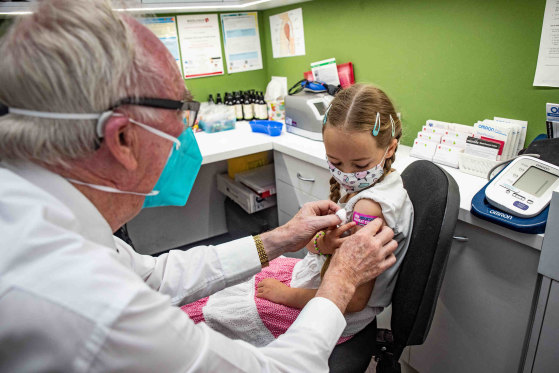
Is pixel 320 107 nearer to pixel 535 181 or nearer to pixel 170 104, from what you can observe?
pixel 535 181

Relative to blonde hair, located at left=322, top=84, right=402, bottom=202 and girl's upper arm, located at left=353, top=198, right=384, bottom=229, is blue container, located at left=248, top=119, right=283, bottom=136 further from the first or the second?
girl's upper arm, located at left=353, top=198, right=384, bottom=229

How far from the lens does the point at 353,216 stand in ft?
3.34

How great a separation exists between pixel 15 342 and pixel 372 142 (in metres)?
0.87

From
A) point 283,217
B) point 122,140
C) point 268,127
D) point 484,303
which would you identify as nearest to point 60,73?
point 122,140

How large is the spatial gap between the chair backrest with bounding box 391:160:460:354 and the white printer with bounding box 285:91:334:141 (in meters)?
0.98

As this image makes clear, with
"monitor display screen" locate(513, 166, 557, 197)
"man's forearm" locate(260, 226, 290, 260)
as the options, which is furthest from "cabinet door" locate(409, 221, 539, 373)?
"man's forearm" locate(260, 226, 290, 260)

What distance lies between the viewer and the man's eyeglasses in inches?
24.6

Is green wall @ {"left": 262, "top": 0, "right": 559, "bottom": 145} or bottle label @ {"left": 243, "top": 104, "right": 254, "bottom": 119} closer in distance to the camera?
green wall @ {"left": 262, "top": 0, "right": 559, "bottom": 145}

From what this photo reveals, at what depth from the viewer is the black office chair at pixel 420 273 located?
85 centimetres

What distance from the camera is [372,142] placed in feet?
3.28

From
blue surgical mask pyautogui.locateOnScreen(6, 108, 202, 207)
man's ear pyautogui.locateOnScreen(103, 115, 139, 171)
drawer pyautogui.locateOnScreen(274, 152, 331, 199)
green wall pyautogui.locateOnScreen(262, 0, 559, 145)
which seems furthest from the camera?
drawer pyautogui.locateOnScreen(274, 152, 331, 199)

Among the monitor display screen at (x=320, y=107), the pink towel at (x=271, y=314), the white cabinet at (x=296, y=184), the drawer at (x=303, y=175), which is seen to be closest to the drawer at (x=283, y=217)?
the white cabinet at (x=296, y=184)

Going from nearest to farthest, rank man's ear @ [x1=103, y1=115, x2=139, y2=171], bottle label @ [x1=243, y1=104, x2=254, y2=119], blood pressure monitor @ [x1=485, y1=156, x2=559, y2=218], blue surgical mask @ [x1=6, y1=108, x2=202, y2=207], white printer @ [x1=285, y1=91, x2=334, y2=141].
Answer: man's ear @ [x1=103, y1=115, x2=139, y2=171] < blue surgical mask @ [x1=6, y1=108, x2=202, y2=207] < blood pressure monitor @ [x1=485, y1=156, x2=559, y2=218] < white printer @ [x1=285, y1=91, x2=334, y2=141] < bottle label @ [x1=243, y1=104, x2=254, y2=119]

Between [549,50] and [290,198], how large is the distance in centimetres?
131
